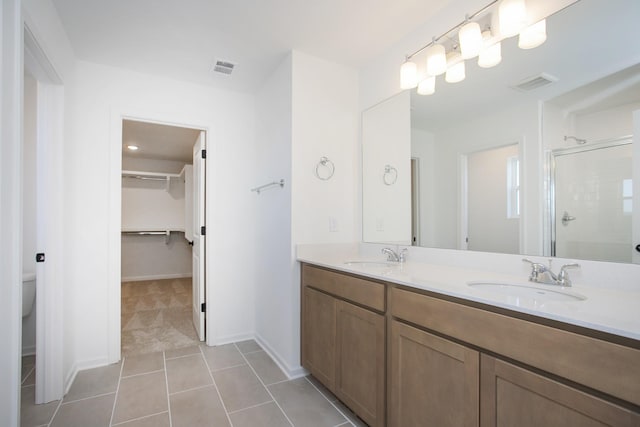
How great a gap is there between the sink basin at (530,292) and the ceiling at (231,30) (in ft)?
5.20

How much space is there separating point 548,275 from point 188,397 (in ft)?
7.02

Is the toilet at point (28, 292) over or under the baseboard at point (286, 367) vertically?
over

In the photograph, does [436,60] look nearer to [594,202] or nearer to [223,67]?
[594,202]

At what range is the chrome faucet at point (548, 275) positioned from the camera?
126cm

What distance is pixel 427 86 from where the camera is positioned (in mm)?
1981

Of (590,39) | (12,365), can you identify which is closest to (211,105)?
(12,365)

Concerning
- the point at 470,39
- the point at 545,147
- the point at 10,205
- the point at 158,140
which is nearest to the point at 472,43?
the point at 470,39

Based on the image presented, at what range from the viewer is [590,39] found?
1312 mm

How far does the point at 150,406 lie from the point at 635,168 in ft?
8.88

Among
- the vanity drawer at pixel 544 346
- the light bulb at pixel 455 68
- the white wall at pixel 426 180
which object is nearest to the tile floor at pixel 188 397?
the vanity drawer at pixel 544 346

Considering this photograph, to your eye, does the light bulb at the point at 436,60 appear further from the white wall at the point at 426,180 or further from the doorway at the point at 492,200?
the doorway at the point at 492,200

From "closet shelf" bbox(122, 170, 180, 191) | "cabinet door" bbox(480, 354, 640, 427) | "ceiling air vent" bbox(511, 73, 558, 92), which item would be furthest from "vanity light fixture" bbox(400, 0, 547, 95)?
"closet shelf" bbox(122, 170, 180, 191)

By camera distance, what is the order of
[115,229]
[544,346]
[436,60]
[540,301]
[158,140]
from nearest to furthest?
[544,346]
[540,301]
[436,60]
[115,229]
[158,140]

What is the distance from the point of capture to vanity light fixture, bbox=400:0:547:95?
4.77 ft
